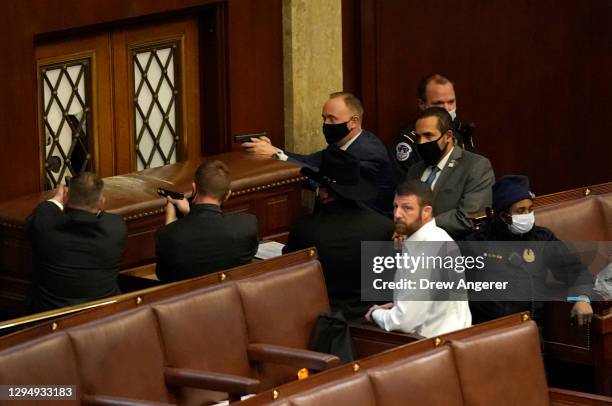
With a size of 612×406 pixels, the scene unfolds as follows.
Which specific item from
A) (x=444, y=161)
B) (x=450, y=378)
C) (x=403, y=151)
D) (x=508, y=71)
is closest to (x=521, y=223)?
(x=444, y=161)

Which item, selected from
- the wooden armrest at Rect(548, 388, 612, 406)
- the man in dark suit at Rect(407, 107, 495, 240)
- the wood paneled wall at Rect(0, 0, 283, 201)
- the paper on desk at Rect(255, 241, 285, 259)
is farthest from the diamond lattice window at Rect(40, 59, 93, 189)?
the wooden armrest at Rect(548, 388, 612, 406)

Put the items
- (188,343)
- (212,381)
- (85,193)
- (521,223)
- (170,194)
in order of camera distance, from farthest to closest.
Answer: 1. (170,194)
2. (521,223)
3. (85,193)
4. (188,343)
5. (212,381)

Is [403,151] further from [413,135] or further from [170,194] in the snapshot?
[170,194]

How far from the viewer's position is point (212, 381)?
5543 mm

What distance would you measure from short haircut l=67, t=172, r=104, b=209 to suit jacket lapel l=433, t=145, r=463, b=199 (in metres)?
1.88

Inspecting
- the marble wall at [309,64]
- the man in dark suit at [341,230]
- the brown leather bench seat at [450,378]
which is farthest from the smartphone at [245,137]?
the brown leather bench seat at [450,378]

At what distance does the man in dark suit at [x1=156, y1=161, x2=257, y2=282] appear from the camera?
21.0 feet

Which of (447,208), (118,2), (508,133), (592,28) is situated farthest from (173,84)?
(592,28)

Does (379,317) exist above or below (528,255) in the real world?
below

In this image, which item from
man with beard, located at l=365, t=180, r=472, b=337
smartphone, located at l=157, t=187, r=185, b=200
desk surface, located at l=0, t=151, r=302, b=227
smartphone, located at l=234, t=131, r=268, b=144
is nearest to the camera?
man with beard, located at l=365, t=180, r=472, b=337

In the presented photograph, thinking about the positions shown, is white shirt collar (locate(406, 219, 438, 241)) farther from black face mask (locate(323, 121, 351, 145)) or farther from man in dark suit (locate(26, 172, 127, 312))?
Answer: black face mask (locate(323, 121, 351, 145))

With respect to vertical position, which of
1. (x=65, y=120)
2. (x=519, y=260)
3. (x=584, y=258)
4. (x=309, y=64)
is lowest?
(x=584, y=258)

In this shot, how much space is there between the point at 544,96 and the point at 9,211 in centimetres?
482

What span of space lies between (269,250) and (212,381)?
1.90 m
